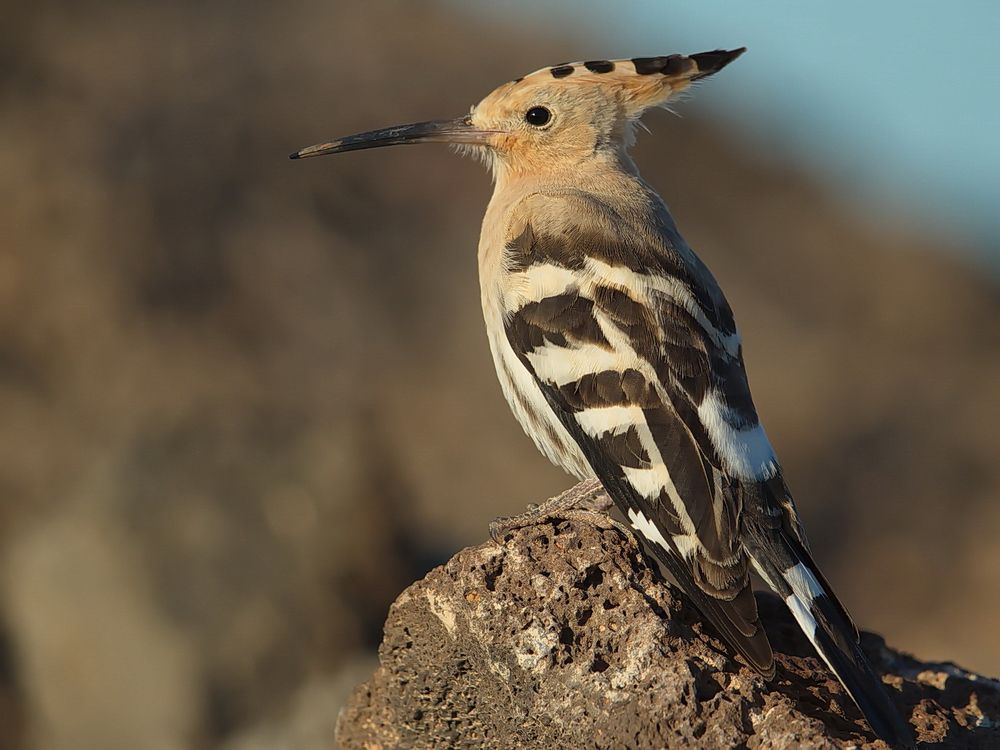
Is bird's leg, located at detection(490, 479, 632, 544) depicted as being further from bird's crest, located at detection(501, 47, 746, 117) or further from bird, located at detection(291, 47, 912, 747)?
bird's crest, located at detection(501, 47, 746, 117)

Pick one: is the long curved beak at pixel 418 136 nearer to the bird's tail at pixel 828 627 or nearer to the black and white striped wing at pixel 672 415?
the black and white striped wing at pixel 672 415

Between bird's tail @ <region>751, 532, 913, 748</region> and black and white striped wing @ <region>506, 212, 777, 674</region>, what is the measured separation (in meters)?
0.10

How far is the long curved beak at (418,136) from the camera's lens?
4.30m

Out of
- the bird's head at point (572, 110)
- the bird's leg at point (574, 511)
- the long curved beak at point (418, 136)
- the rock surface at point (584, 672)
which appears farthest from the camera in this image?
the long curved beak at point (418, 136)

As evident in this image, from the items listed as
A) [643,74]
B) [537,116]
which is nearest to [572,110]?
[537,116]

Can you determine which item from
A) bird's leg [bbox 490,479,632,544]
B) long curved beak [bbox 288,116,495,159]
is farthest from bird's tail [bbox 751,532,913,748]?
long curved beak [bbox 288,116,495,159]

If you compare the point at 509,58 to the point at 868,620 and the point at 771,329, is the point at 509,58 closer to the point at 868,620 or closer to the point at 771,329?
the point at 771,329

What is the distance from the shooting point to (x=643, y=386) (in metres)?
3.30

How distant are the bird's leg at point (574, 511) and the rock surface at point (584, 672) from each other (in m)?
0.05

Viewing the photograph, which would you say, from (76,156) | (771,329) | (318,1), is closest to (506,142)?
(76,156)

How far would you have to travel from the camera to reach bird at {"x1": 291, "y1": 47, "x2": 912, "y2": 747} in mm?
3080

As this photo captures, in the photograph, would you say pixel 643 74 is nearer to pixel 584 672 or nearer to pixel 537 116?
pixel 537 116

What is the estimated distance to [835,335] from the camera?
13633 millimetres

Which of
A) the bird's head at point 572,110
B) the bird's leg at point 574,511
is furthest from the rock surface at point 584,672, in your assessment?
the bird's head at point 572,110
